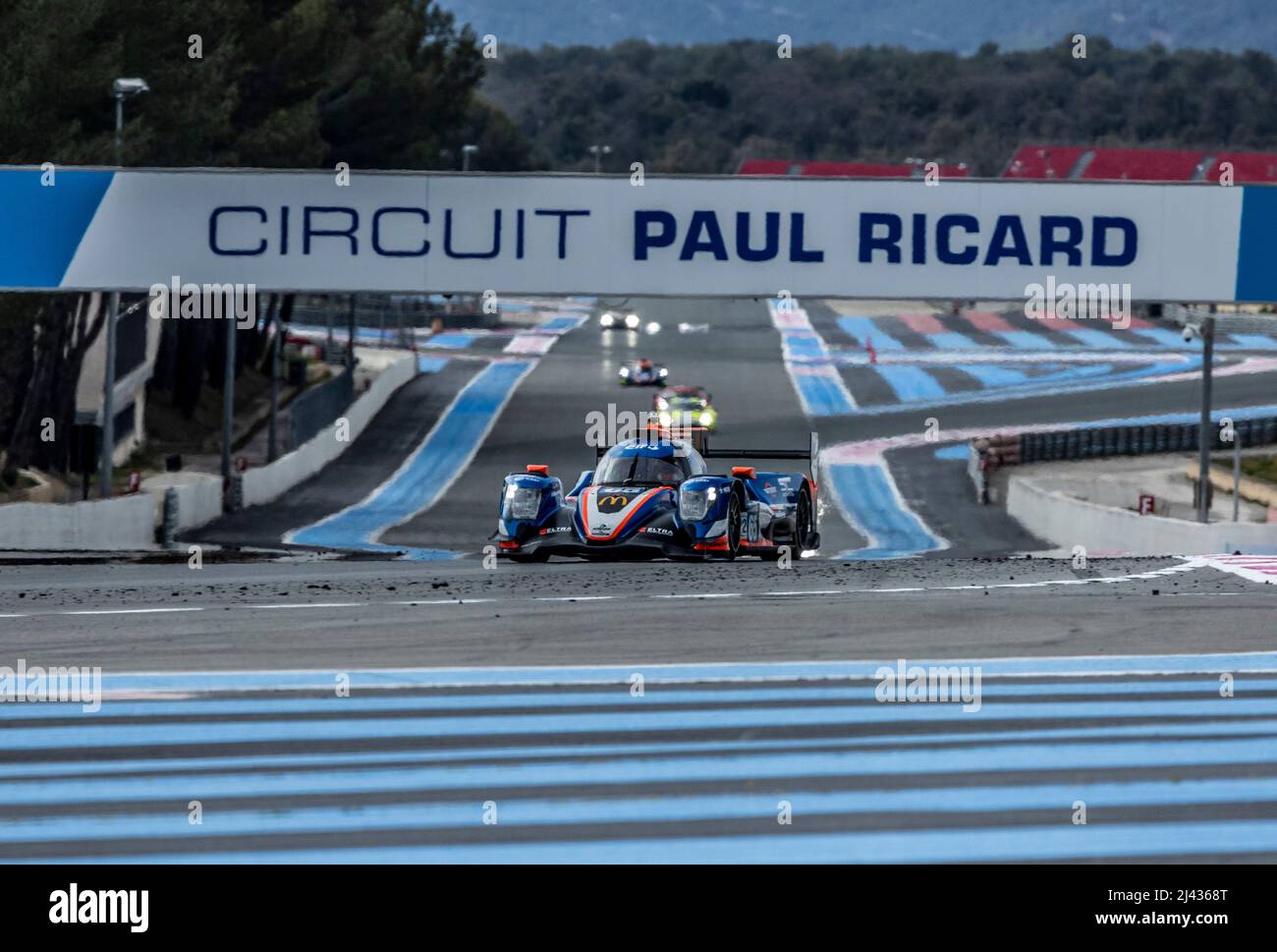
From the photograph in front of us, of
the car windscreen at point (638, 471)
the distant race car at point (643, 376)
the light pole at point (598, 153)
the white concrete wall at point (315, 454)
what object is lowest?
the white concrete wall at point (315, 454)

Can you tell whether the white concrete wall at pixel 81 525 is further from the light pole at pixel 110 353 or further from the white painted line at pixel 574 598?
the white painted line at pixel 574 598

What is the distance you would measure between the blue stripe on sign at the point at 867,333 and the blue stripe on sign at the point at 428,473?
1707cm

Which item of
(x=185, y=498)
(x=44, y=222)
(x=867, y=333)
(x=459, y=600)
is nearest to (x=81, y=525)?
(x=185, y=498)

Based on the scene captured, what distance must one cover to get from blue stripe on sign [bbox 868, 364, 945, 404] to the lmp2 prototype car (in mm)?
41522

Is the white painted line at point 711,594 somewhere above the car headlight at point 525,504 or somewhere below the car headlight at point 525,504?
below

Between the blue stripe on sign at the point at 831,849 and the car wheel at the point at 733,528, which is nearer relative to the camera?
the blue stripe on sign at the point at 831,849

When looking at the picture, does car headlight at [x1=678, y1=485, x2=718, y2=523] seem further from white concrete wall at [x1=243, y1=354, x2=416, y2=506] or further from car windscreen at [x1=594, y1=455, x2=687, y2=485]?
white concrete wall at [x1=243, y1=354, x2=416, y2=506]

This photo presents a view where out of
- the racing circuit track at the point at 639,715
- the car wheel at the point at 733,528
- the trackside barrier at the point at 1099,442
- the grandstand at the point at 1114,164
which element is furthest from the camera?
the grandstand at the point at 1114,164

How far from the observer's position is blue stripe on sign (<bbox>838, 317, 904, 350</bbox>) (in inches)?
3196

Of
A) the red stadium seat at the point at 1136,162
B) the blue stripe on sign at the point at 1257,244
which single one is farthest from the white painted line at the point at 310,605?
the red stadium seat at the point at 1136,162

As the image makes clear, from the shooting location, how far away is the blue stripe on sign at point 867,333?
81.2 meters

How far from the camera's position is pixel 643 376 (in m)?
65.2

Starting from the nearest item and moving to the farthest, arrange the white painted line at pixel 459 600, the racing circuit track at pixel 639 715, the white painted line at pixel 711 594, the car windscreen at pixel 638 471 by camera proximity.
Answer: the racing circuit track at pixel 639 715
the white painted line at pixel 459 600
the white painted line at pixel 711 594
the car windscreen at pixel 638 471

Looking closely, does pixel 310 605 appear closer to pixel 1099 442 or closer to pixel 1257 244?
pixel 1257 244
